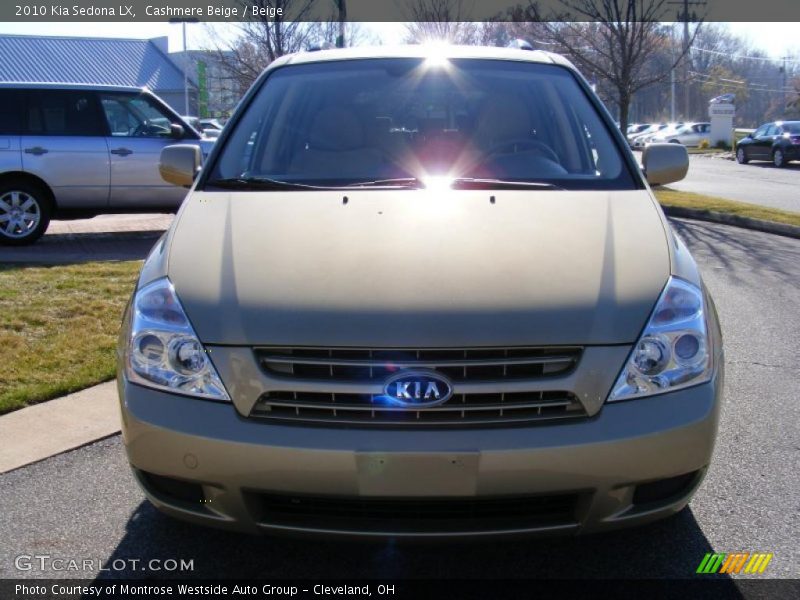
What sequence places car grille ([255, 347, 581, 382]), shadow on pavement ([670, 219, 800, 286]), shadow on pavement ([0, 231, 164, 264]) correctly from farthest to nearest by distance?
shadow on pavement ([0, 231, 164, 264]) < shadow on pavement ([670, 219, 800, 286]) < car grille ([255, 347, 581, 382])

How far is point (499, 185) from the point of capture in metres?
3.60

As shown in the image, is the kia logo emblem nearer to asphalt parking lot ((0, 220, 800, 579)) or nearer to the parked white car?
asphalt parking lot ((0, 220, 800, 579))

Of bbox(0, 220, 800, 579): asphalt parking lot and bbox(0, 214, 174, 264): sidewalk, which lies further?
bbox(0, 214, 174, 264): sidewalk

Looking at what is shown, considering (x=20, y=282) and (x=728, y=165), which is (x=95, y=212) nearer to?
(x=20, y=282)

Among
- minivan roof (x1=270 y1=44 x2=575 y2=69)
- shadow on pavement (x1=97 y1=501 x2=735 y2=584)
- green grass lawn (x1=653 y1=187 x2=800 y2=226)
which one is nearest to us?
shadow on pavement (x1=97 y1=501 x2=735 y2=584)

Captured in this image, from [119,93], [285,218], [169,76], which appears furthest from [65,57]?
[285,218]

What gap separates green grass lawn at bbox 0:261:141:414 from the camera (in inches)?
192

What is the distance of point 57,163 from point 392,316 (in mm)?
8891

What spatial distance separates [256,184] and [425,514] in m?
1.67

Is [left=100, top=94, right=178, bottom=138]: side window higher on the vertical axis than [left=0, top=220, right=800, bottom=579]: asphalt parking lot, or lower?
higher

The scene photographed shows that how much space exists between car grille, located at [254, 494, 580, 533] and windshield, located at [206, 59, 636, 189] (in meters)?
1.54

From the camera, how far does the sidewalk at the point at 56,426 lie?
4.02m

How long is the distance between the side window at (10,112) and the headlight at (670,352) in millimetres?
9478

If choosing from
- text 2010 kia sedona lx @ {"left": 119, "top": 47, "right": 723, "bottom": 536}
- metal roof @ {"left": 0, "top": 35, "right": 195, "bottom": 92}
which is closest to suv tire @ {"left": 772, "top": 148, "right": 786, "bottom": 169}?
text 2010 kia sedona lx @ {"left": 119, "top": 47, "right": 723, "bottom": 536}
